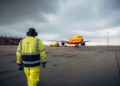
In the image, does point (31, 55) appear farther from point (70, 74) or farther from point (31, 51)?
point (70, 74)

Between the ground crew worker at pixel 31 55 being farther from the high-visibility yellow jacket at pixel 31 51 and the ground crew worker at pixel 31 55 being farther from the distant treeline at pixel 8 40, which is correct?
the distant treeline at pixel 8 40

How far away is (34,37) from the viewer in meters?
5.00

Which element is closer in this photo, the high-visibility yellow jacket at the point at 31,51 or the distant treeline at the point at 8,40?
the high-visibility yellow jacket at the point at 31,51

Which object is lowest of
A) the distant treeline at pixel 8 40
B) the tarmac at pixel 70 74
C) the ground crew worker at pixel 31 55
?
the tarmac at pixel 70 74

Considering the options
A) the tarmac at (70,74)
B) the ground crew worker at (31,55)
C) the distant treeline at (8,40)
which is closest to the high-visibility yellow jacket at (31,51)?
the ground crew worker at (31,55)

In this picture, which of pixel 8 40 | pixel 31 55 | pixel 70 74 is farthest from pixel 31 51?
pixel 8 40

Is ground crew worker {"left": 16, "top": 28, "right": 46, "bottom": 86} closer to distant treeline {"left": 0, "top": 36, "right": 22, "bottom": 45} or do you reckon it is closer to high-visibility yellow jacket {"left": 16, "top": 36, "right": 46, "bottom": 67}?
high-visibility yellow jacket {"left": 16, "top": 36, "right": 46, "bottom": 67}

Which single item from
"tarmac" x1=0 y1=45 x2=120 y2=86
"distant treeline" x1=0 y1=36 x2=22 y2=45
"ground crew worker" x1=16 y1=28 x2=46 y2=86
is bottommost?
"tarmac" x1=0 y1=45 x2=120 y2=86

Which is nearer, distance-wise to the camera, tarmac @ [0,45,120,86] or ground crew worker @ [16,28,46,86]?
ground crew worker @ [16,28,46,86]

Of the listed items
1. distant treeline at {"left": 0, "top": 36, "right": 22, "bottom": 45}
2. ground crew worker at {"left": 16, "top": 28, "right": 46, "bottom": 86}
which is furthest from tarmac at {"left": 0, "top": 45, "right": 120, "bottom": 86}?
distant treeline at {"left": 0, "top": 36, "right": 22, "bottom": 45}

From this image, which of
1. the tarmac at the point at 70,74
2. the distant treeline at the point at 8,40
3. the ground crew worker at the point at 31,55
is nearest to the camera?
the ground crew worker at the point at 31,55

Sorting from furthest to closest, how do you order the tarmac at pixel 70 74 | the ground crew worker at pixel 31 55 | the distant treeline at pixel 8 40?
the distant treeline at pixel 8 40
the tarmac at pixel 70 74
the ground crew worker at pixel 31 55

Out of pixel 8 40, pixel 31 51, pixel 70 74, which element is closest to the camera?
pixel 31 51

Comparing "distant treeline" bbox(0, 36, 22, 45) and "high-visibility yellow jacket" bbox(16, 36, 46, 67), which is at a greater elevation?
"distant treeline" bbox(0, 36, 22, 45)
